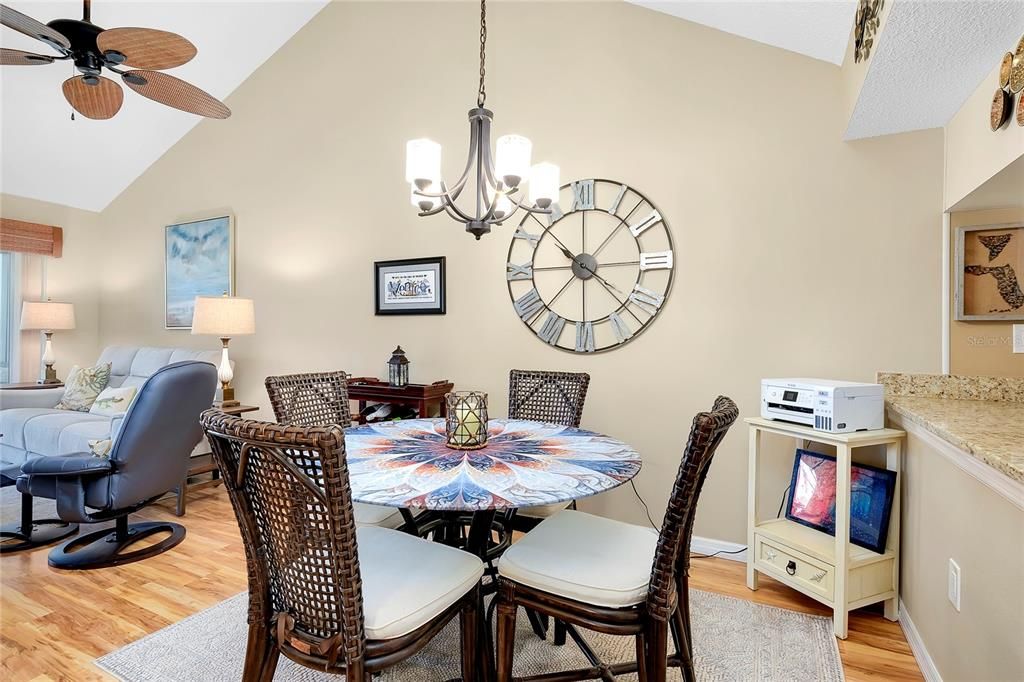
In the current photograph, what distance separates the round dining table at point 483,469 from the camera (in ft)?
4.26

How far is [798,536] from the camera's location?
222 cm

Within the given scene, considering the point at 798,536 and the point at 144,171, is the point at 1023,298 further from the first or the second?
the point at 144,171

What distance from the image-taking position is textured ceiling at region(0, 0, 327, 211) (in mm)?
3564

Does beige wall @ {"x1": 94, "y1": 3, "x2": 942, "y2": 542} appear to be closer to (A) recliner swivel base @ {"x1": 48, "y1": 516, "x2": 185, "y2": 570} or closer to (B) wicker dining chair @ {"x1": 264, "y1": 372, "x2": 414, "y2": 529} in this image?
(B) wicker dining chair @ {"x1": 264, "y1": 372, "x2": 414, "y2": 529}

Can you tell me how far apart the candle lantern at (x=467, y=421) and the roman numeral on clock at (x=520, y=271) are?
1384 millimetres

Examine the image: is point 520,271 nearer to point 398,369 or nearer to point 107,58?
point 398,369

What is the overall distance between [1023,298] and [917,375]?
1.50 feet

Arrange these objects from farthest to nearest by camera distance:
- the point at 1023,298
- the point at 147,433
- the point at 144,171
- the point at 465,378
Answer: the point at 144,171 < the point at 465,378 < the point at 147,433 < the point at 1023,298

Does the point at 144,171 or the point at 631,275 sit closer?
the point at 631,275

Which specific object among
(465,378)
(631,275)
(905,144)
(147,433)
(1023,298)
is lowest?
(147,433)

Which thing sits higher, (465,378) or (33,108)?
(33,108)

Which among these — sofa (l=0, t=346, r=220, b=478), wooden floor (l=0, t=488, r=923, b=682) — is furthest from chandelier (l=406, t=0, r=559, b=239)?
sofa (l=0, t=346, r=220, b=478)

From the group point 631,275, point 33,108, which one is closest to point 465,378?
point 631,275

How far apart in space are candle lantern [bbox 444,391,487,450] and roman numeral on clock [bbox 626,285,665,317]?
1.31 m
